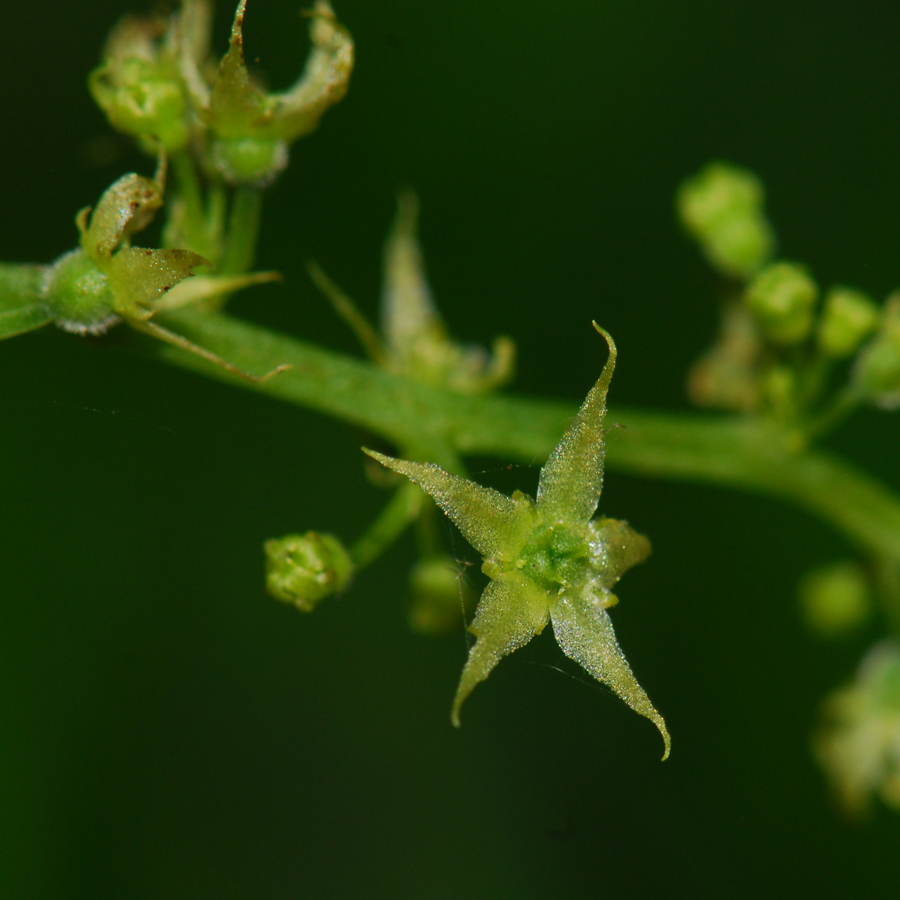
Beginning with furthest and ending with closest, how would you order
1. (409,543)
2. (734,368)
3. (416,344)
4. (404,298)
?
(409,543) < (734,368) < (404,298) < (416,344)

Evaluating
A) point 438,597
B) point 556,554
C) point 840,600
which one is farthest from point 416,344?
point 840,600

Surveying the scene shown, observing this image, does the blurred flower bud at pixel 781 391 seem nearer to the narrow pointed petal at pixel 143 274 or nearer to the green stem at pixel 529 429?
the green stem at pixel 529 429

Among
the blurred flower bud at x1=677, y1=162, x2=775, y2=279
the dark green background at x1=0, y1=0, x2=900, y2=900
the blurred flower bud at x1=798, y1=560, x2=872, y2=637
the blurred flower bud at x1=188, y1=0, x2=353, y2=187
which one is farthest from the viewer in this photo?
the dark green background at x1=0, y1=0, x2=900, y2=900

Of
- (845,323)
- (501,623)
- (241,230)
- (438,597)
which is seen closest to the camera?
(501,623)

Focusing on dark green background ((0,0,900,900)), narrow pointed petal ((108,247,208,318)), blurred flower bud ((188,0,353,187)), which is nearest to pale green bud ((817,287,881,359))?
blurred flower bud ((188,0,353,187))

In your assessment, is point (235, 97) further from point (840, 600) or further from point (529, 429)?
point (840, 600)

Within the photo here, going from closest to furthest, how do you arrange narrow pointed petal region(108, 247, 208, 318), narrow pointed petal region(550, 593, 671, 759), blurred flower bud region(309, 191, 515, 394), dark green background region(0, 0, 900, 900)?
narrow pointed petal region(550, 593, 671, 759)
narrow pointed petal region(108, 247, 208, 318)
blurred flower bud region(309, 191, 515, 394)
dark green background region(0, 0, 900, 900)

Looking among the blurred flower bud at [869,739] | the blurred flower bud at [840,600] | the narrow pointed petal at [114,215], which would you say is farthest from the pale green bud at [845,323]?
the narrow pointed petal at [114,215]

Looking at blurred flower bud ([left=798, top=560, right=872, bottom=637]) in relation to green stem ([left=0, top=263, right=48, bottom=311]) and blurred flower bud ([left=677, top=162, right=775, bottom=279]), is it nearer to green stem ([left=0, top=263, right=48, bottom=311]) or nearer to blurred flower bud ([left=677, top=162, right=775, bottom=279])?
blurred flower bud ([left=677, top=162, right=775, bottom=279])
